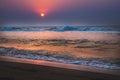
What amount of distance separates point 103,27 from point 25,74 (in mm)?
22350

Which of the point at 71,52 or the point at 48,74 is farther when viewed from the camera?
the point at 71,52

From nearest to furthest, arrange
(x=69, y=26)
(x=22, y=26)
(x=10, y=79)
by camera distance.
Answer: (x=10, y=79) < (x=69, y=26) < (x=22, y=26)

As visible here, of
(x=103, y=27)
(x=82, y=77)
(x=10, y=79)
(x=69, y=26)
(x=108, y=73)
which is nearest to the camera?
(x=10, y=79)

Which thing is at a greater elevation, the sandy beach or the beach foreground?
the sandy beach

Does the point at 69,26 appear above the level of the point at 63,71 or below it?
above

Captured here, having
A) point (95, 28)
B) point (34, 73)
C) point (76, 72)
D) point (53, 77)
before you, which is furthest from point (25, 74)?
point (95, 28)

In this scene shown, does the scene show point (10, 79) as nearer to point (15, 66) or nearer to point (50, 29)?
point (15, 66)

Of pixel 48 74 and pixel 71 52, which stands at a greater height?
pixel 71 52

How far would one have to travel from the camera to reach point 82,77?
4766 mm

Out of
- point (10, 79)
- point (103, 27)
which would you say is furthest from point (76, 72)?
point (103, 27)

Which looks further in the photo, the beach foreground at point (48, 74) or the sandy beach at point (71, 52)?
the sandy beach at point (71, 52)

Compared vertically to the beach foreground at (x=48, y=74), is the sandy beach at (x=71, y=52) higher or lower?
higher

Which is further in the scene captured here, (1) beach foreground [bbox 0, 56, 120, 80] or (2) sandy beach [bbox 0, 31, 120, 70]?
(2) sandy beach [bbox 0, 31, 120, 70]

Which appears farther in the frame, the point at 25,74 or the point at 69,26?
the point at 69,26
